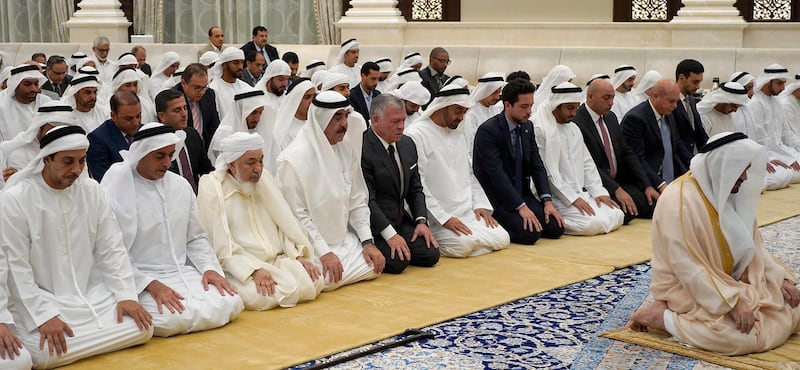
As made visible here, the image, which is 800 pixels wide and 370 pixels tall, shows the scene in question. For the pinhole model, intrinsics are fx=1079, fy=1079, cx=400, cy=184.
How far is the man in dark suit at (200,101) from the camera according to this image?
7.04 m

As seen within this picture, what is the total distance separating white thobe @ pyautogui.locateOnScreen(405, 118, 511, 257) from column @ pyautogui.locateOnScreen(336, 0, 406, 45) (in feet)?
24.9

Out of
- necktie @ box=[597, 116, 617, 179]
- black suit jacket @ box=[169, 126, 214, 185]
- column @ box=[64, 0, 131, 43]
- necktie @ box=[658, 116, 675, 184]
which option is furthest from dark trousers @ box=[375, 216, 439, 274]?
column @ box=[64, 0, 131, 43]

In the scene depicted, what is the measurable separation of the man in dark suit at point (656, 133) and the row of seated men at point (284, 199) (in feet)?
0.05

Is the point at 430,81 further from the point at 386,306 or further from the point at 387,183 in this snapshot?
the point at 386,306

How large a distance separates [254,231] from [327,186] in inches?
21.2

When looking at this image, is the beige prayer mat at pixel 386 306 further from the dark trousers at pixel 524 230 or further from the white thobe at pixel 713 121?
the white thobe at pixel 713 121

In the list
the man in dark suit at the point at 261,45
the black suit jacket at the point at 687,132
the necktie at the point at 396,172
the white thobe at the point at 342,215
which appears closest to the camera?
the white thobe at the point at 342,215

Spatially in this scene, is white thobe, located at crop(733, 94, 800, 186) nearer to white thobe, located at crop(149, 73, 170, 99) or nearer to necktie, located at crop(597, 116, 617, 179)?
necktie, located at crop(597, 116, 617, 179)

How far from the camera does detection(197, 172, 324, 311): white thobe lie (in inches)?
192

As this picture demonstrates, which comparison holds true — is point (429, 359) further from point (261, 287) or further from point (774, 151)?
point (774, 151)

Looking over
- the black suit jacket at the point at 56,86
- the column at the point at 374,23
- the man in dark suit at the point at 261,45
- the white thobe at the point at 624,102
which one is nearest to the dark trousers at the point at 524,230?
the white thobe at the point at 624,102

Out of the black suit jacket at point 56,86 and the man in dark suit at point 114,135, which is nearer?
the man in dark suit at point 114,135

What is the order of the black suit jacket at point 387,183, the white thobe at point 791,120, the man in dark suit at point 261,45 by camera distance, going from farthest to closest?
the man in dark suit at point 261,45 → the white thobe at point 791,120 → the black suit jacket at point 387,183

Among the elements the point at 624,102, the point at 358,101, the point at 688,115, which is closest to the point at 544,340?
the point at 688,115
